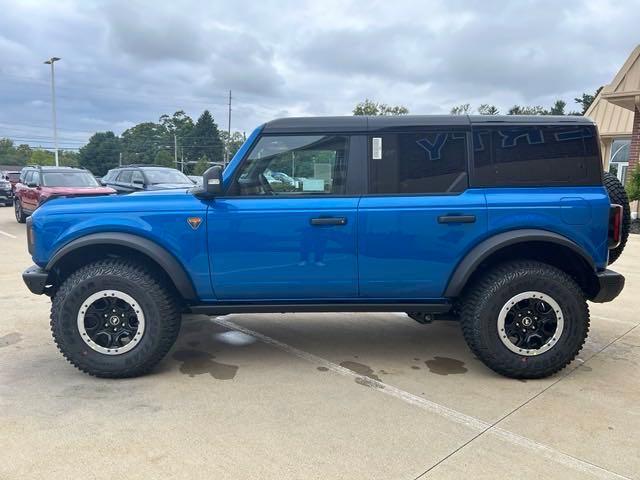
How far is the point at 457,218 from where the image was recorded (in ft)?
11.5

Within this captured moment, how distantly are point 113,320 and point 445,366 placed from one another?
8.58 feet

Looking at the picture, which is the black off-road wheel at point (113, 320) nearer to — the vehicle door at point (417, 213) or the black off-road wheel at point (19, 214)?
the vehicle door at point (417, 213)

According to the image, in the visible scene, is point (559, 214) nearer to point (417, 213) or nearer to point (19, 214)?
point (417, 213)

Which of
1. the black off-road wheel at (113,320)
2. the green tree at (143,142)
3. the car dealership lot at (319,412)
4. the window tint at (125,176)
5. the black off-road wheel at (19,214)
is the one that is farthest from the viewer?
the green tree at (143,142)

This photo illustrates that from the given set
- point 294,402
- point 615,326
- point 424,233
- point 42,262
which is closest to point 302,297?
point 294,402

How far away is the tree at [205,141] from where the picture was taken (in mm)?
97125

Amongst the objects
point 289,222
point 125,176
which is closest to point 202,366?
point 289,222

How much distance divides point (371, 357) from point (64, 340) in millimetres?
2394

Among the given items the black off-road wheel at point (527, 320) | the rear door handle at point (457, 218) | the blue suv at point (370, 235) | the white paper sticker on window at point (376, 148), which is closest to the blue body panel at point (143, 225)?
the blue suv at point (370, 235)

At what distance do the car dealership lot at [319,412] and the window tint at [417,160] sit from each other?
1.49 metres

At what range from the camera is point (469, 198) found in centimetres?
354

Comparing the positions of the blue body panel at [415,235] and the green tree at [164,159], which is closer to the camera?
the blue body panel at [415,235]

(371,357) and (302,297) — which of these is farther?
(371,357)

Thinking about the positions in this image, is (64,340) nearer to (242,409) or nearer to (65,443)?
(65,443)
